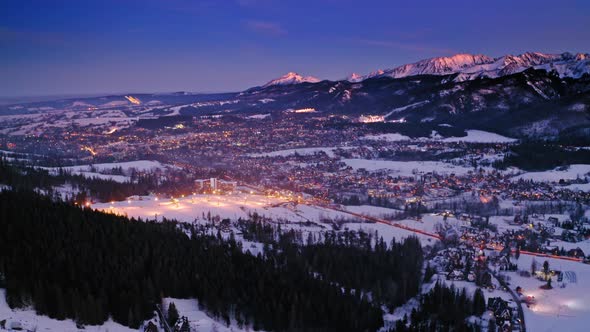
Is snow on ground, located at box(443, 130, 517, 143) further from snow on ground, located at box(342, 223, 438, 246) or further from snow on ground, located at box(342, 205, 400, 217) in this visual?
snow on ground, located at box(342, 223, 438, 246)

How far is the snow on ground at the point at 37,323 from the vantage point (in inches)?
1264

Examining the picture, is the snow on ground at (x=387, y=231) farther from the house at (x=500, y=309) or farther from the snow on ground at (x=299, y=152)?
the snow on ground at (x=299, y=152)

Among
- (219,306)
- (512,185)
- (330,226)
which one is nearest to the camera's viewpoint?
(219,306)

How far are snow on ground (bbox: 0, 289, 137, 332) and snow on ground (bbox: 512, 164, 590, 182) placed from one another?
109 m

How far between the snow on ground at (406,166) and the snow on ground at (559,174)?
49.6 feet

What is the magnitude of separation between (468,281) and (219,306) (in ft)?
95.4

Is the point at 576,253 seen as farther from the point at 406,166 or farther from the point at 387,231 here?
the point at 406,166

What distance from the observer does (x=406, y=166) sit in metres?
145

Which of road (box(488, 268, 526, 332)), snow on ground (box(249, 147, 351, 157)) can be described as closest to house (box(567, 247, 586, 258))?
road (box(488, 268, 526, 332))

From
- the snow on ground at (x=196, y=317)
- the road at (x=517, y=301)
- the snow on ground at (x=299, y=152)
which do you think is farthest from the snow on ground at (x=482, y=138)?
the snow on ground at (x=196, y=317)

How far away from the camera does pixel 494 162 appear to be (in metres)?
140

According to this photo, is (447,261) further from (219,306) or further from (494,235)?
(219,306)

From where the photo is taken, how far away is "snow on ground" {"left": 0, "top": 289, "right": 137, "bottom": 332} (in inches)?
1264

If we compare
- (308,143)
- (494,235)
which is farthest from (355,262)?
(308,143)
